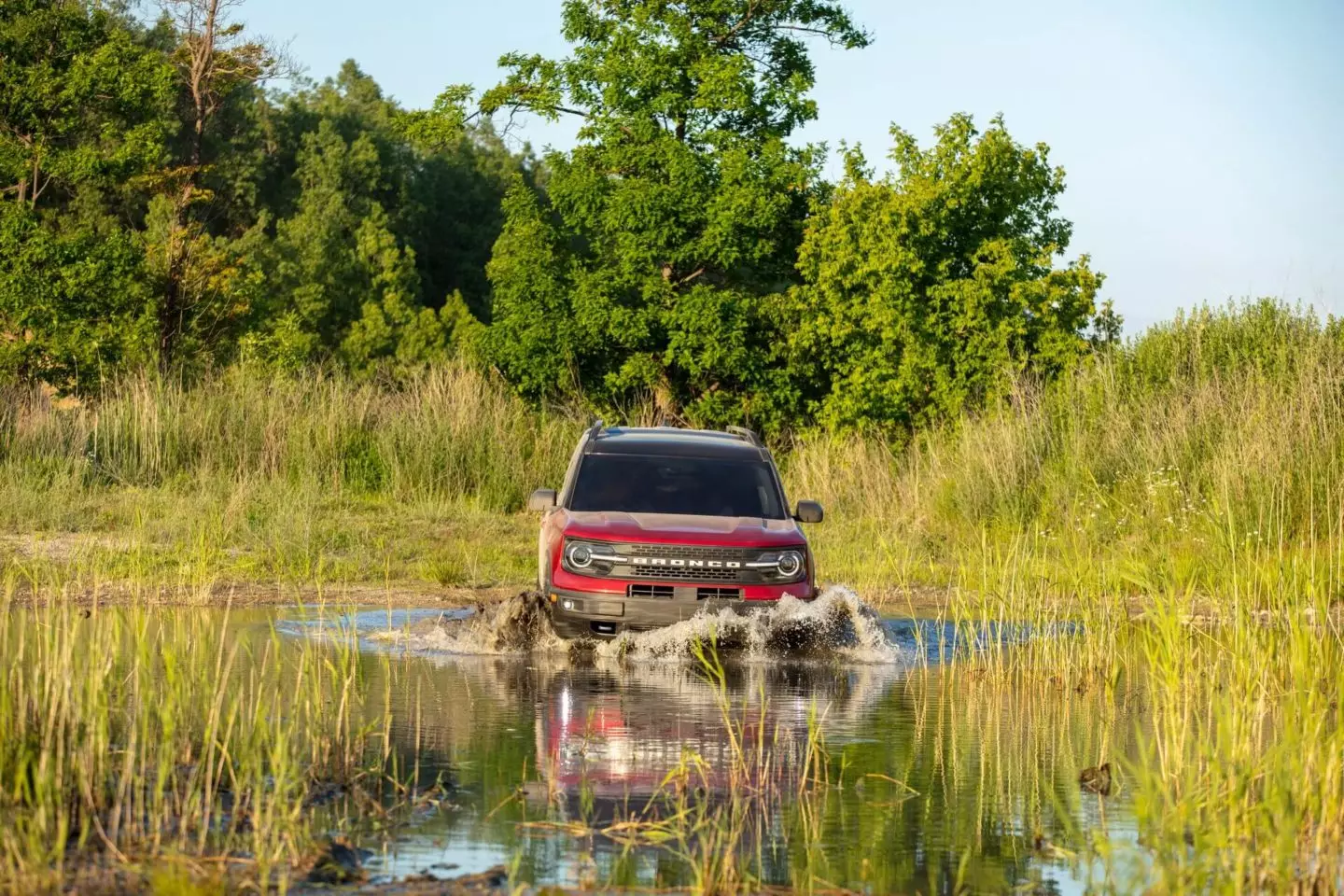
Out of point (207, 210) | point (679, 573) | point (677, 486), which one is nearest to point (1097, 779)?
point (679, 573)

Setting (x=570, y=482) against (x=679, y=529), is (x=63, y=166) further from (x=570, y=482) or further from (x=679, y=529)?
(x=679, y=529)

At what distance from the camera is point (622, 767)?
9398mm

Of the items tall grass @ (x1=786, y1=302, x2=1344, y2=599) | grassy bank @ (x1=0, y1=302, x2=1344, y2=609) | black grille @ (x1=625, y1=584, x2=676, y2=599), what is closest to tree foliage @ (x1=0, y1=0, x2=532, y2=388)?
grassy bank @ (x1=0, y1=302, x2=1344, y2=609)

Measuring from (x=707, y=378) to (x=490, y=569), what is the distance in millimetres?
20650

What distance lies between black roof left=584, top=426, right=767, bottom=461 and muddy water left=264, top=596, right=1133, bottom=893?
1731 millimetres

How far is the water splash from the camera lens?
14.2 metres

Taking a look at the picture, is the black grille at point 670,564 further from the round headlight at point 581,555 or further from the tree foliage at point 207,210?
the tree foliage at point 207,210

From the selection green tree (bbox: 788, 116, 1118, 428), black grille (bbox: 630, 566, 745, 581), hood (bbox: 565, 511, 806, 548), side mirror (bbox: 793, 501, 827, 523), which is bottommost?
black grille (bbox: 630, 566, 745, 581)

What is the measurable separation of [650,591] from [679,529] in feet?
1.80

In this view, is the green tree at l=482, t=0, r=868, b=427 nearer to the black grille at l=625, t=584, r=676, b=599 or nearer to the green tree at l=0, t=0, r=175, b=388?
the green tree at l=0, t=0, r=175, b=388

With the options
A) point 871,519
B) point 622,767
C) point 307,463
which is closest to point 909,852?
point 622,767

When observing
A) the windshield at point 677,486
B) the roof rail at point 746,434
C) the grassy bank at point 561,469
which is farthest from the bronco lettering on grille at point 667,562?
the grassy bank at point 561,469

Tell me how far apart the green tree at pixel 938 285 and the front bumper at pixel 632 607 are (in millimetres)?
22302

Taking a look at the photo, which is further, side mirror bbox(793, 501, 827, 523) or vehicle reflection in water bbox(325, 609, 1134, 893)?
side mirror bbox(793, 501, 827, 523)
